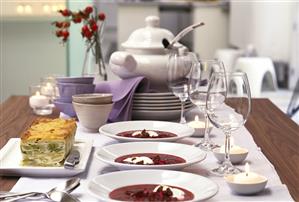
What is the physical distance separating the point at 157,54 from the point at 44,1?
4.75 feet

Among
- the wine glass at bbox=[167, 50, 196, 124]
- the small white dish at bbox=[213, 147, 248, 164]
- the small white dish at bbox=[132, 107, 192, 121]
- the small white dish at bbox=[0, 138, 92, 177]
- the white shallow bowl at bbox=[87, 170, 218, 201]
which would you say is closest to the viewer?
the white shallow bowl at bbox=[87, 170, 218, 201]

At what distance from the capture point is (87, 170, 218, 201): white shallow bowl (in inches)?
42.1

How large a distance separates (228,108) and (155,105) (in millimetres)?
552

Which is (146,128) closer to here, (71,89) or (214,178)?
(71,89)

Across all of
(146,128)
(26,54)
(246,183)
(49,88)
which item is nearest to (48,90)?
(49,88)

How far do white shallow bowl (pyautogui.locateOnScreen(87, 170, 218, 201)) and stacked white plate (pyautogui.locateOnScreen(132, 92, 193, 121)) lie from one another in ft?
2.13

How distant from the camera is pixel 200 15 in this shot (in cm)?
765

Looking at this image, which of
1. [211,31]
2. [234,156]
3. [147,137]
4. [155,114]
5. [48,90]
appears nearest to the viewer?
→ [234,156]

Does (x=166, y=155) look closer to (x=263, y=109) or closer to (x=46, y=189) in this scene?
(x=46, y=189)

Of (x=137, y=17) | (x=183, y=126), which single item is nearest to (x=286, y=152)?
(x=183, y=126)

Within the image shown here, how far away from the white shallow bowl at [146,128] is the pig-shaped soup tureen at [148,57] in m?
0.24

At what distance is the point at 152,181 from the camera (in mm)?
1155

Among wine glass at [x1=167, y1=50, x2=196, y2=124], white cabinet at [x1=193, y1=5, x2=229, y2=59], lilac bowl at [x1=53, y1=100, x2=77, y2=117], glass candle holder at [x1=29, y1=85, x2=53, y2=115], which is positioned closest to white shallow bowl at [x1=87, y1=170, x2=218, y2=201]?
wine glass at [x1=167, y1=50, x2=196, y2=124]

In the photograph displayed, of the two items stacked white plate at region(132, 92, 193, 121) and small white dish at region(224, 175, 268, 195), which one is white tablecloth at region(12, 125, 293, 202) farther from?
stacked white plate at region(132, 92, 193, 121)
